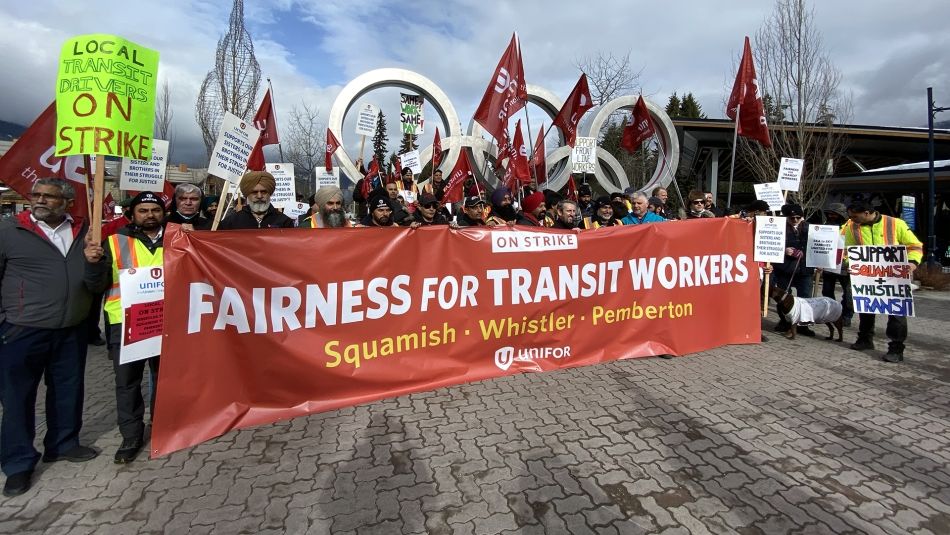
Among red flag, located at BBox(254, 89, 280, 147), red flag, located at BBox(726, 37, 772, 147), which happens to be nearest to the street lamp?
red flag, located at BBox(726, 37, 772, 147)

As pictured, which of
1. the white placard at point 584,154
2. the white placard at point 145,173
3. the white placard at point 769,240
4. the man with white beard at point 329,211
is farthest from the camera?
the white placard at point 584,154

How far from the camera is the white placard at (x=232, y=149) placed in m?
4.28

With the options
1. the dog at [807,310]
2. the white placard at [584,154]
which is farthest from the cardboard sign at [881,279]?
the white placard at [584,154]

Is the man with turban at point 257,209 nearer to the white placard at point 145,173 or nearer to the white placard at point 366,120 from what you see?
the white placard at point 145,173

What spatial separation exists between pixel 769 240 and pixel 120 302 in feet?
20.8

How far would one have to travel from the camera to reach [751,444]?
328 centimetres

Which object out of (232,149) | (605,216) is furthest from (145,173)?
(605,216)

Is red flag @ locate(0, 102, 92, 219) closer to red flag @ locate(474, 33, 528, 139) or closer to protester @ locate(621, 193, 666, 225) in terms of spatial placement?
red flag @ locate(474, 33, 528, 139)

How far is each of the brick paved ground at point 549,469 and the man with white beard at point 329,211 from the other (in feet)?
7.02

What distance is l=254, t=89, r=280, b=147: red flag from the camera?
291 inches

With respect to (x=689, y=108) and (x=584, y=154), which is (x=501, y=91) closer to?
(x=584, y=154)

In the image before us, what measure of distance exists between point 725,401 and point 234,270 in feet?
13.0

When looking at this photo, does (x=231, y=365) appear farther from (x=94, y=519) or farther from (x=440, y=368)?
(x=440, y=368)

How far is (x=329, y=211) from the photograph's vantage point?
512cm
